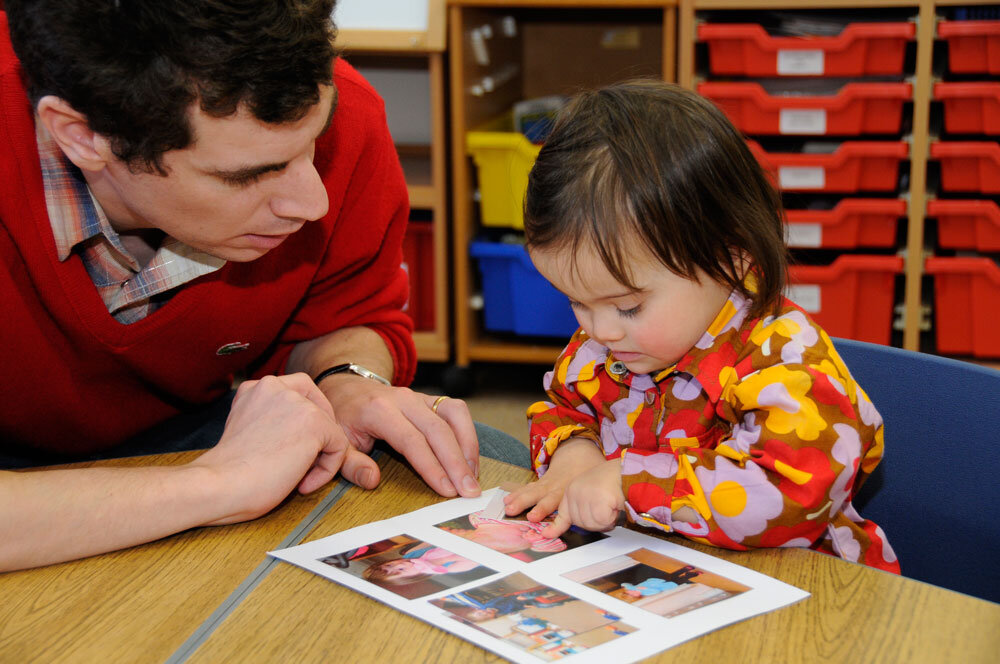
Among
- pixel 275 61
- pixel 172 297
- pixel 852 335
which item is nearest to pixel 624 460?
pixel 275 61

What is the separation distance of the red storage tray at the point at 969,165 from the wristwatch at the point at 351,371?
154cm

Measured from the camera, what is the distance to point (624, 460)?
847mm

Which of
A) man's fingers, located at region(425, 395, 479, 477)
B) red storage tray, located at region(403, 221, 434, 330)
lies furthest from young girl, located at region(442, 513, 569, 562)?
red storage tray, located at region(403, 221, 434, 330)

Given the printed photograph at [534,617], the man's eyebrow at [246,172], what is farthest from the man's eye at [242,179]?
the printed photograph at [534,617]

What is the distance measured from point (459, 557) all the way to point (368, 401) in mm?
288

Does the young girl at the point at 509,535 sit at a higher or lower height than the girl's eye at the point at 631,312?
lower

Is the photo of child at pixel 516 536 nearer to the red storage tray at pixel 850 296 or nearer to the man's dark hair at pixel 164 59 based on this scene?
the man's dark hair at pixel 164 59

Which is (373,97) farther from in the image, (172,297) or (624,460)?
(624,460)

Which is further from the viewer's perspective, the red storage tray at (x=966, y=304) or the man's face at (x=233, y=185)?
the red storage tray at (x=966, y=304)

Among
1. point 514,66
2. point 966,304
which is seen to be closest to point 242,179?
point 966,304

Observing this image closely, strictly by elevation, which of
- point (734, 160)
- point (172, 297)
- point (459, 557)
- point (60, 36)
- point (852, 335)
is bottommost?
point (852, 335)

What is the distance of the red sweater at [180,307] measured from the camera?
102 cm

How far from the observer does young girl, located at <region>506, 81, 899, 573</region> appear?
80 centimetres

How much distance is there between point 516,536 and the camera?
2.66 ft
